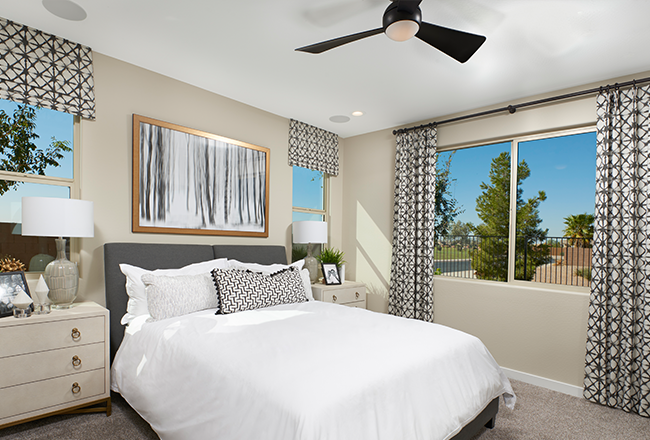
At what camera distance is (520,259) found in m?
3.58

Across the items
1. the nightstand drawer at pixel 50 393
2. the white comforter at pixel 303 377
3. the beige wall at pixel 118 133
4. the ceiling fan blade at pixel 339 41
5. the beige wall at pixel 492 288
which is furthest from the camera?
the beige wall at pixel 492 288

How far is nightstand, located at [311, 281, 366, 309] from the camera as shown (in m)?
3.84

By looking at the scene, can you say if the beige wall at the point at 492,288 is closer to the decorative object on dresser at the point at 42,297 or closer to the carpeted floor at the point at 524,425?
the carpeted floor at the point at 524,425

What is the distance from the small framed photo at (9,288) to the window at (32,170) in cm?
21

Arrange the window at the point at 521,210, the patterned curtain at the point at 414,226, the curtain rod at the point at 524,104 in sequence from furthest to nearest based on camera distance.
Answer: the patterned curtain at the point at 414,226 → the window at the point at 521,210 → the curtain rod at the point at 524,104

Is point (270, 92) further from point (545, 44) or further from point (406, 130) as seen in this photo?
point (545, 44)

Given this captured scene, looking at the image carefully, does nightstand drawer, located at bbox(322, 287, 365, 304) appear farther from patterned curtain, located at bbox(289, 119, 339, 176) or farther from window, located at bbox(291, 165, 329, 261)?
patterned curtain, located at bbox(289, 119, 339, 176)

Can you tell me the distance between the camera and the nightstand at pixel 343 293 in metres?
3.84

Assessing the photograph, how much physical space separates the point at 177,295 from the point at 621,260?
339 centimetres

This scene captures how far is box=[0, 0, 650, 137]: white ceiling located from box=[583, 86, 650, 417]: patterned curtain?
0.45 metres

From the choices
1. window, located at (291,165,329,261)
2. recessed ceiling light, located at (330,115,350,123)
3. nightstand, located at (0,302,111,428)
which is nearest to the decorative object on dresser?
nightstand, located at (0,302,111,428)

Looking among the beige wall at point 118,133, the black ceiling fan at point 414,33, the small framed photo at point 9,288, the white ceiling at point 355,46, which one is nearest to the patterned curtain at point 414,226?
the white ceiling at point 355,46

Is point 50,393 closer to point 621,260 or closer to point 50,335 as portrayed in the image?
point 50,335

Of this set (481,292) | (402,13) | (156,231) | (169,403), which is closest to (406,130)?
(481,292)
